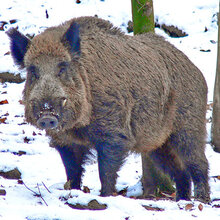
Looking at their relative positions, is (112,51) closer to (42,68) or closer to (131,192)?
(42,68)

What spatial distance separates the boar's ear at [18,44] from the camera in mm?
4777

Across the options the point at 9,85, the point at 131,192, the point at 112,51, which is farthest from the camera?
the point at 9,85

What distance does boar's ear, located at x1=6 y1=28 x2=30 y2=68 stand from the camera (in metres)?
4.78

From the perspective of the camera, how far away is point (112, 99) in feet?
16.2

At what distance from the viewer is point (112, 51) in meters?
5.25

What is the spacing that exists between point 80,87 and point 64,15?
28.0 ft

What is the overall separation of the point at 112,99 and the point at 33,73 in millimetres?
902

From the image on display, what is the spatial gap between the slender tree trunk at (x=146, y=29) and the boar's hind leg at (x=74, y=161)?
1242 millimetres

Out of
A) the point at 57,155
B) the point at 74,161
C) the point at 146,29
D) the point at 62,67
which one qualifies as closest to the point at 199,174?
the point at 74,161

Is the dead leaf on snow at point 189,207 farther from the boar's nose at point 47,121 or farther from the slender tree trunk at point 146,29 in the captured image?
the slender tree trunk at point 146,29

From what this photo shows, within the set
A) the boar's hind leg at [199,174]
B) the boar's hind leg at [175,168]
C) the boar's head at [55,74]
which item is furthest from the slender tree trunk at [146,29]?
the boar's head at [55,74]

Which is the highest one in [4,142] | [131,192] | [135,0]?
[135,0]

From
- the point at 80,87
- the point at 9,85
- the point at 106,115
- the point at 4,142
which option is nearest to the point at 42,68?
the point at 80,87

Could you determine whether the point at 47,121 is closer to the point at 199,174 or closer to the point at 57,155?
the point at 199,174
